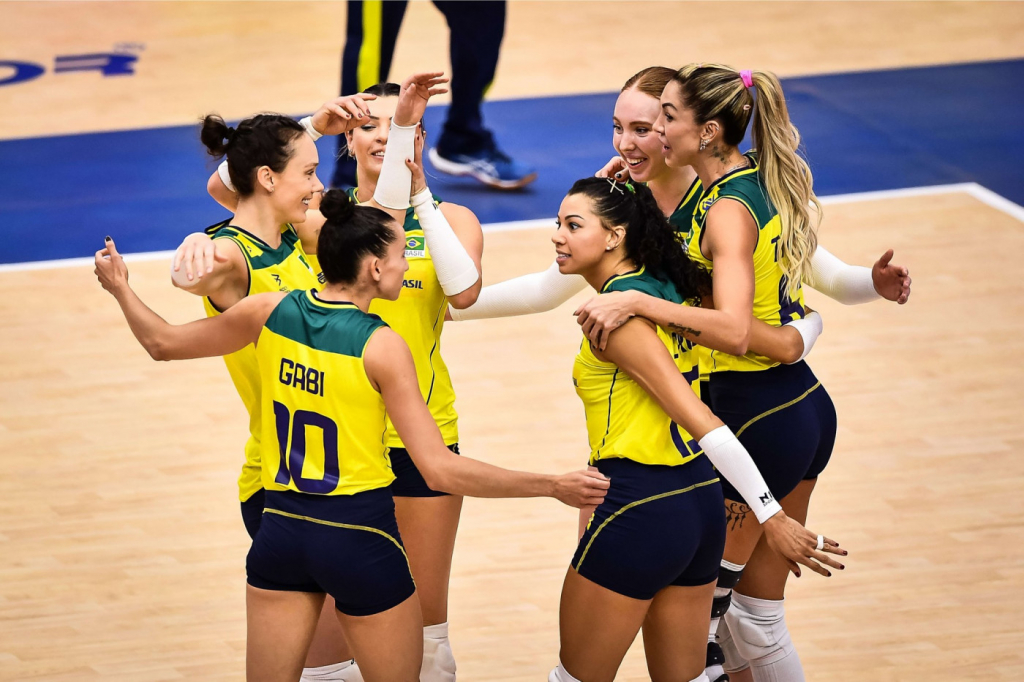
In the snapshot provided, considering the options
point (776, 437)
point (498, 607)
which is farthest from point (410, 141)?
point (498, 607)

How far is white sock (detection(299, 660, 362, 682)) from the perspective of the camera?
3273mm

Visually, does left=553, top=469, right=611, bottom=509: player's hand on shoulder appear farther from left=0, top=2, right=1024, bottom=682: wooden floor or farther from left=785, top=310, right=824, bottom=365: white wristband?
left=0, top=2, right=1024, bottom=682: wooden floor

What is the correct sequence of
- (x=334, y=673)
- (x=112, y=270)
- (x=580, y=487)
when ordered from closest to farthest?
(x=580, y=487) → (x=112, y=270) → (x=334, y=673)

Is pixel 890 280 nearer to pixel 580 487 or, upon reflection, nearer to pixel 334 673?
pixel 580 487

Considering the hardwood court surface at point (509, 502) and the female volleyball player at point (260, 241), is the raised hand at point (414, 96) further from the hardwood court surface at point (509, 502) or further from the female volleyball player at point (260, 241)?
the hardwood court surface at point (509, 502)

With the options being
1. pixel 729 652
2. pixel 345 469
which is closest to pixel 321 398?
pixel 345 469

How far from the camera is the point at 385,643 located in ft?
9.30

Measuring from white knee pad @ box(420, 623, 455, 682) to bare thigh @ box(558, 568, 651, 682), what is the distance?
582 millimetres

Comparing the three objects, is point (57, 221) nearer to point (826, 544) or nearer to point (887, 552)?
point (887, 552)

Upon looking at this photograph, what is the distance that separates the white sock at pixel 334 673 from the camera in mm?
3273

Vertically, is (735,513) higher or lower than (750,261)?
lower

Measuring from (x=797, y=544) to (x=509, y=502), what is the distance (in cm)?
232

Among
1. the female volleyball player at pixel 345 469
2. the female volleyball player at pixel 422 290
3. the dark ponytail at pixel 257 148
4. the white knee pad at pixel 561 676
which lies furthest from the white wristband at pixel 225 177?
the white knee pad at pixel 561 676

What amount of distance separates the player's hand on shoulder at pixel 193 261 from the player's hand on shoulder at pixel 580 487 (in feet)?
3.18
